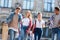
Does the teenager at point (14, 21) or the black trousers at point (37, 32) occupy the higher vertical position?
the teenager at point (14, 21)

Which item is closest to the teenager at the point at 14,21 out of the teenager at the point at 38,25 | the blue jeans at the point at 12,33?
the blue jeans at the point at 12,33

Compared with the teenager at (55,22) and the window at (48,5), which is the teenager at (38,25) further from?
the window at (48,5)

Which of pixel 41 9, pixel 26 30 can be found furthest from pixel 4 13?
pixel 26 30

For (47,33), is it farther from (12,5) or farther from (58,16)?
(58,16)

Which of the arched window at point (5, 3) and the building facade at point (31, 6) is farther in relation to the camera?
the arched window at point (5, 3)

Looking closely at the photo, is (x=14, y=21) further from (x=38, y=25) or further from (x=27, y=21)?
(x=38, y=25)

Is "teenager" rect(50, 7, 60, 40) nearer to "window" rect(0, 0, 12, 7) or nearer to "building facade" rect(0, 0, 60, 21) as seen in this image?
"building facade" rect(0, 0, 60, 21)

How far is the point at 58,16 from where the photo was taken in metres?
10.9

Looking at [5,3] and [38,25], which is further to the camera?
[5,3]

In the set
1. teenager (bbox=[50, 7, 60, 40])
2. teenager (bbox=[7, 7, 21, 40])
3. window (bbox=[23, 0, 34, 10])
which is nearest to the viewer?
teenager (bbox=[7, 7, 21, 40])

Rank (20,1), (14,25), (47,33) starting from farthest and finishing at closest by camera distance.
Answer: (20,1) → (47,33) → (14,25)

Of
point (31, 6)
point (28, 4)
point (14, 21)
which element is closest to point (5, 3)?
point (28, 4)

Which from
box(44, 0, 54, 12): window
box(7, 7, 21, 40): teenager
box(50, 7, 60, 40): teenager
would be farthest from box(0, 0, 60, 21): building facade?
box(50, 7, 60, 40): teenager

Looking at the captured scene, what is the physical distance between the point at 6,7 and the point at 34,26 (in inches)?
329
